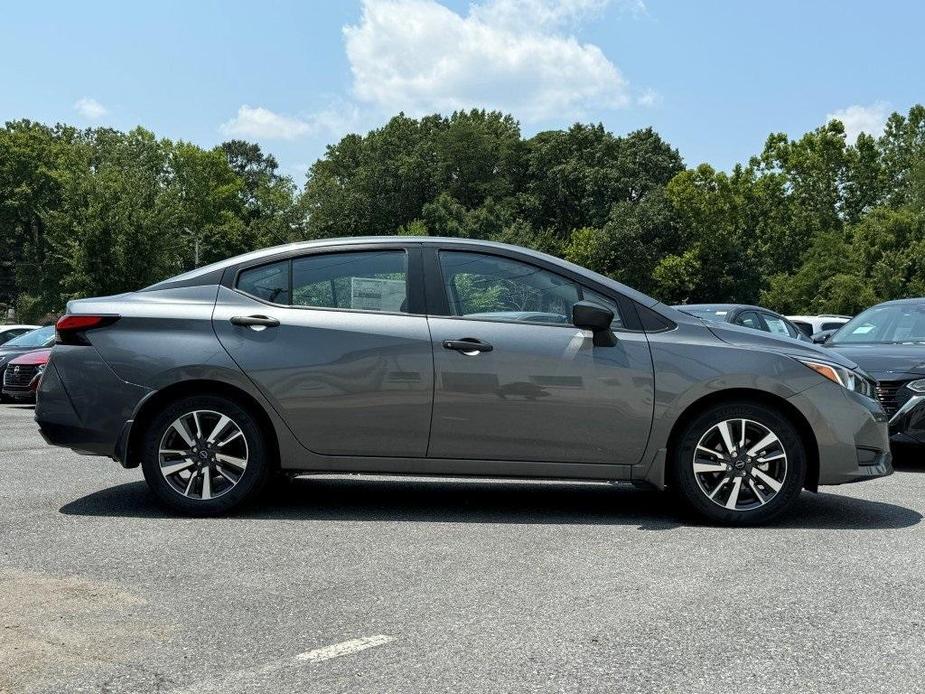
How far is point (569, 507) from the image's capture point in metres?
6.79

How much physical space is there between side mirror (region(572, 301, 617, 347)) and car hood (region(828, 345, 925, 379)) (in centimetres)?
366

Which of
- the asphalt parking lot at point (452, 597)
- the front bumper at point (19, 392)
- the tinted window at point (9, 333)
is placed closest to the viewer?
the asphalt parking lot at point (452, 597)

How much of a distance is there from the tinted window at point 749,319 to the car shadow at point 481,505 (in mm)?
6700

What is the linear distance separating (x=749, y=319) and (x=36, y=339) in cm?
1385

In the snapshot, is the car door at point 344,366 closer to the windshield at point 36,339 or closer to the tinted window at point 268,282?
the tinted window at point 268,282

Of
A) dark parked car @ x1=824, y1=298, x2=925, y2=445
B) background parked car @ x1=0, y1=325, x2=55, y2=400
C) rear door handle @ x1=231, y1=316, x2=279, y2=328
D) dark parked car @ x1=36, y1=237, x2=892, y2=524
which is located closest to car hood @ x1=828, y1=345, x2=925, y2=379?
dark parked car @ x1=824, y1=298, x2=925, y2=445

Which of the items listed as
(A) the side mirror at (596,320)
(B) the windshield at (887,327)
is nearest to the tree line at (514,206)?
(B) the windshield at (887,327)

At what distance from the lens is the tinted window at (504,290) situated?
626 centimetres

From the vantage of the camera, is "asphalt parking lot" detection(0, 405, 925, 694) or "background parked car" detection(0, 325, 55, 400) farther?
"background parked car" detection(0, 325, 55, 400)

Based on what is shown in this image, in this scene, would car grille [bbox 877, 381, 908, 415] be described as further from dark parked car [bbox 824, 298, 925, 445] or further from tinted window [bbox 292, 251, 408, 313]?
tinted window [bbox 292, 251, 408, 313]

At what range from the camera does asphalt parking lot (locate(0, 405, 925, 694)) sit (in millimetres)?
3482

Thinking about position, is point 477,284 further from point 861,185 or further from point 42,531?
point 861,185

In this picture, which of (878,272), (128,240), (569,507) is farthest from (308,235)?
(569,507)

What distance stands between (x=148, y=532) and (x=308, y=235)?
75.1 m
